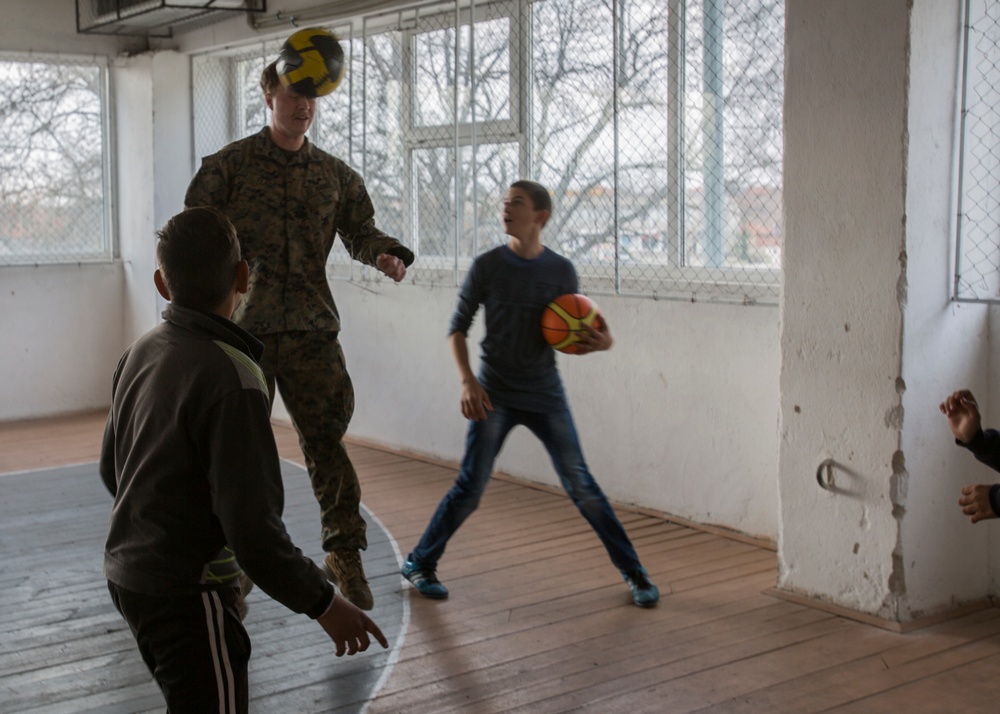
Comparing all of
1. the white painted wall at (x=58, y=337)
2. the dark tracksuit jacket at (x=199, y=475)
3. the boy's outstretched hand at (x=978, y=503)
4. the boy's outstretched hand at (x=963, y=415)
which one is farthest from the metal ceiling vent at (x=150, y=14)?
the boy's outstretched hand at (x=978, y=503)

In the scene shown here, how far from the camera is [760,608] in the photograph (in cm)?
399

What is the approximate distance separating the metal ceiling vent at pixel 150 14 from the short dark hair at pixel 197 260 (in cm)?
536

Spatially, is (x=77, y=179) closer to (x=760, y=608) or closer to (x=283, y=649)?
(x=283, y=649)

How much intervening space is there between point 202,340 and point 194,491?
0.25 metres

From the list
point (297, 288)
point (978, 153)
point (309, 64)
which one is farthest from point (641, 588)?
point (309, 64)

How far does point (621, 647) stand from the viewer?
360 cm

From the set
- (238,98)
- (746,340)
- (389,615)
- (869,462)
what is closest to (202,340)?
(389,615)

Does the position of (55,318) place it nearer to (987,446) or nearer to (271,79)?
(271,79)

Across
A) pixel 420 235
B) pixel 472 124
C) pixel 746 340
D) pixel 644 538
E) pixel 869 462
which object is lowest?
pixel 644 538

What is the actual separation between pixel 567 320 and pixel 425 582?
1.07 meters

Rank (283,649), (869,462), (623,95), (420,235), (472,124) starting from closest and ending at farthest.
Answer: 1. (283,649)
2. (869,462)
3. (623,95)
4. (472,124)
5. (420,235)

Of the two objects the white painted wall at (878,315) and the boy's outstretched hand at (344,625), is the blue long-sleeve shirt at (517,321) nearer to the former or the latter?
the white painted wall at (878,315)

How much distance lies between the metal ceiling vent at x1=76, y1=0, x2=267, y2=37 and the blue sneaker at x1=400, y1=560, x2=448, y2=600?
4.25 metres

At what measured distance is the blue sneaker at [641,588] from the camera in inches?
157
